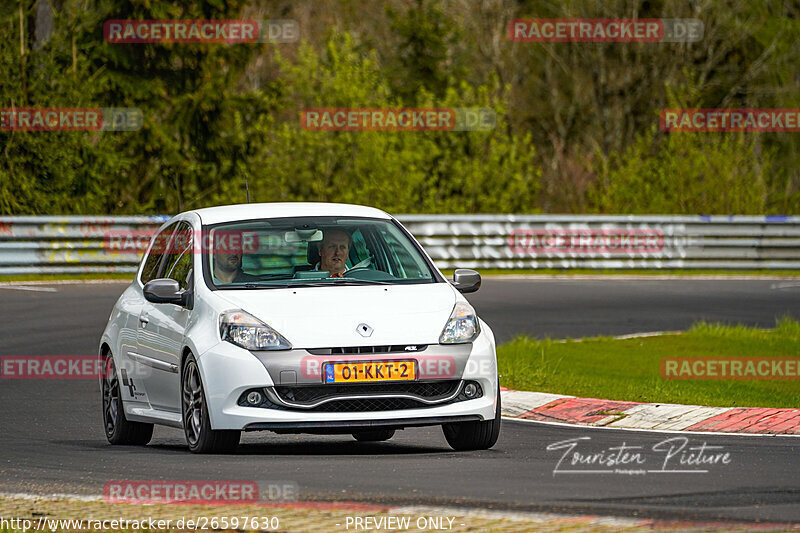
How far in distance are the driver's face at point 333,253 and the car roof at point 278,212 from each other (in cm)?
17

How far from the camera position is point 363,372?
9922 millimetres

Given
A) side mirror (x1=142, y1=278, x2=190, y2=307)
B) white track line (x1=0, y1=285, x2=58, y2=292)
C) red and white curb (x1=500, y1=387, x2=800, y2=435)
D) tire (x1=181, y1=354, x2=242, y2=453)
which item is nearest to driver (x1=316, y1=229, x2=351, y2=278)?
side mirror (x1=142, y1=278, x2=190, y2=307)

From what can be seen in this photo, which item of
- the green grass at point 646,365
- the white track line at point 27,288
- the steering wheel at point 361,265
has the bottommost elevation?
the white track line at point 27,288

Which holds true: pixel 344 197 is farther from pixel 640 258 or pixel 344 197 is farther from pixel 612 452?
pixel 612 452

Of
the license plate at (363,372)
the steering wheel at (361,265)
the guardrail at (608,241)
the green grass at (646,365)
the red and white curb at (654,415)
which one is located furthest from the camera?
the guardrail at (608,241)

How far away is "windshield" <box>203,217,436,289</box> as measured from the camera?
10.9 meters

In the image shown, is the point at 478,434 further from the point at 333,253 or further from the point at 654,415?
the point at 654,415

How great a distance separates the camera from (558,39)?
172 feet

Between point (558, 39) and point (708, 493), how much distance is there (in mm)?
44731

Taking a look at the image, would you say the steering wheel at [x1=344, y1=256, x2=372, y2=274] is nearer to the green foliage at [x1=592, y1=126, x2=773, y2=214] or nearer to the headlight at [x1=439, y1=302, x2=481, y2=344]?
the headlight at [x1=439, y1=302, x2=481, y2=344]

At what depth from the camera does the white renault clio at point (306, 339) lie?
9938 mm

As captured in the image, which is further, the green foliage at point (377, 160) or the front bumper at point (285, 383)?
the green foliage at point (377, 160)

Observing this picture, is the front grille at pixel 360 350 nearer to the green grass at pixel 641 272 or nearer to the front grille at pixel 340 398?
the front grille at pixel 340 398

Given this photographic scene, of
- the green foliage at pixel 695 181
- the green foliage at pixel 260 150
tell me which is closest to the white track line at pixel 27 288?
the green foliage at pixel 260 150
